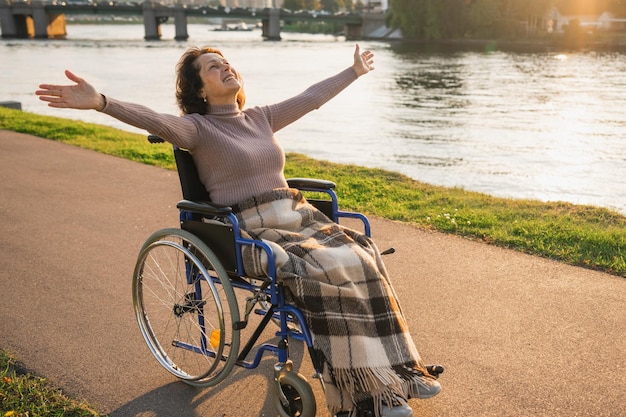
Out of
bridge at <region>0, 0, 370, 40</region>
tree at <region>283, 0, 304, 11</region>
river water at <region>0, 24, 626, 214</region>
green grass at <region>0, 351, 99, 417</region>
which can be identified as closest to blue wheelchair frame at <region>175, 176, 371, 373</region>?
green grass at <region>0, 351, 99, 417</region>

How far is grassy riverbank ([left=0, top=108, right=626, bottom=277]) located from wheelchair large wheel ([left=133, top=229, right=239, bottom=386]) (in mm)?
2397

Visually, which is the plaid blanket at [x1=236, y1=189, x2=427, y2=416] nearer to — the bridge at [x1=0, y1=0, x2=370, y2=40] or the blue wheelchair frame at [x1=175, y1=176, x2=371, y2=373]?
the blue wheelchair frame at [x1=175, y1=176, x2=371, y2=373]

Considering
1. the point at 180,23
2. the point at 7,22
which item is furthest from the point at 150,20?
the point at 7,22

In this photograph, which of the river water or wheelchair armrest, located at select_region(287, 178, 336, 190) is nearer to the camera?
wheelchair armrest, located at select_region(287, 178, 336, 190)

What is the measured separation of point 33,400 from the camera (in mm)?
2986

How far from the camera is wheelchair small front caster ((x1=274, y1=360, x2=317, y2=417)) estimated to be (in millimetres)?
2666

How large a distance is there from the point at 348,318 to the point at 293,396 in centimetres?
42

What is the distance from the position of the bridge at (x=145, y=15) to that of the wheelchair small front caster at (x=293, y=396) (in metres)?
75.6

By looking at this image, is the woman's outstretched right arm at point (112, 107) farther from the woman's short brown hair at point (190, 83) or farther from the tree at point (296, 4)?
the tree at point (296, 4)

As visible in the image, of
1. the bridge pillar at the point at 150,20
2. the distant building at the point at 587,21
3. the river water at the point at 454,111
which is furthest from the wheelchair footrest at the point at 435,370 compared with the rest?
the bridge pillar at the point at 150,20

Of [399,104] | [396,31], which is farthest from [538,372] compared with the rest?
[396,31]

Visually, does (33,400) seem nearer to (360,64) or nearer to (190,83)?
(190,83)

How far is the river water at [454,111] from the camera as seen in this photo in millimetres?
11617

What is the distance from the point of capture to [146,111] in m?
2.84
